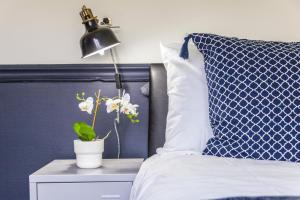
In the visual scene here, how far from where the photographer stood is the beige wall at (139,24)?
1.97 meters

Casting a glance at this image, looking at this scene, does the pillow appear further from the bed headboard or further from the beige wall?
the beige wall

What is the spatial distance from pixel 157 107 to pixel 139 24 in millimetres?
422

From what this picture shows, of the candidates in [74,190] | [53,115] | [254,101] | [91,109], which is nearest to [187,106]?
[254,101]

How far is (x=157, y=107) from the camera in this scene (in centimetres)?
184

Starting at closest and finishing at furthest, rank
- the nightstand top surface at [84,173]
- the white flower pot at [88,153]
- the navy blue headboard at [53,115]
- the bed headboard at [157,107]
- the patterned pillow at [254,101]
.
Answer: the patterned pillow at [254,101], the nightstand top surface at [84,173], the white flower pot at [88,153], the bed headboard at [157,107], the navy blue headboard at [53,115]

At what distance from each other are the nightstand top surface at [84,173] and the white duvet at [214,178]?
17 cm

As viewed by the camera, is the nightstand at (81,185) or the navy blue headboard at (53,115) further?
the navy blue headboard at (53,115)

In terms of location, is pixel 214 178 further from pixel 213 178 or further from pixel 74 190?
pixel 74 190

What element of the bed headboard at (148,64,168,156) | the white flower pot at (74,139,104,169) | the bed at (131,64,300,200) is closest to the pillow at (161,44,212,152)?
the bed at (131,64,300,200)

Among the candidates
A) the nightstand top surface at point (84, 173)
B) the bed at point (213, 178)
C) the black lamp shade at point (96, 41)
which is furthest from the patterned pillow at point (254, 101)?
the black lamp shade at point (96, 41)

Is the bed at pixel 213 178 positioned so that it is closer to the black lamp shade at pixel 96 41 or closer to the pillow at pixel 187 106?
the pillow at pixel 187 106

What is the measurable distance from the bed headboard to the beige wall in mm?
141

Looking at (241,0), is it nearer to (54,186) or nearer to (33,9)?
(33,9)

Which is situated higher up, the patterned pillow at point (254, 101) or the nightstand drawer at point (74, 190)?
the patterned pillow at point (254, 101)
